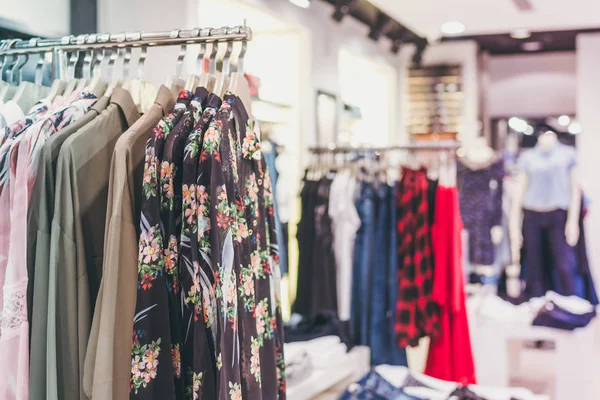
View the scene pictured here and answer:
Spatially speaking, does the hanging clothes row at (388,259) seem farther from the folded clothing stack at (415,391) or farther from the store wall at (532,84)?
the store wall at (532,84)

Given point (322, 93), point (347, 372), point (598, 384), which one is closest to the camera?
point (347, 372)

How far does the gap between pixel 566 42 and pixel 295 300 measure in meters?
5.42

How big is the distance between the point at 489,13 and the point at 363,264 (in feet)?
7.84

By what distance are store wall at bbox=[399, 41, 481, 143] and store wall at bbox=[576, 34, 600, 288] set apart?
1.10m

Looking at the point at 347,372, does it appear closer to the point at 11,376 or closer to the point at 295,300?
the point at 295,300

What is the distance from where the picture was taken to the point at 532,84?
827cm

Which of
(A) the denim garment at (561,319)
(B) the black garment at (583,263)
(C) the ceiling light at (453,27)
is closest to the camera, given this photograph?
(A) the denim garment at (561,319)

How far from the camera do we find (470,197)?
18.3 ft

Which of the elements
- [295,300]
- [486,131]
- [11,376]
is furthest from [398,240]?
[486,131]

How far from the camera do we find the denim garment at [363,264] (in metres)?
3.66

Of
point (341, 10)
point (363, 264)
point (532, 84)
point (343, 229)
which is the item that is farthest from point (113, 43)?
point (532, 84)

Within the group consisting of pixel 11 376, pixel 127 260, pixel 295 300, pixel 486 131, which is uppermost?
pixel 486 131

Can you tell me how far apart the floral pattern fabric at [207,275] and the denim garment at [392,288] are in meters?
2.16

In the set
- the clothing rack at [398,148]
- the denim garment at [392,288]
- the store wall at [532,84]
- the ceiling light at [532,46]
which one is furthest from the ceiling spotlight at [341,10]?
the store wall at [532,84]
